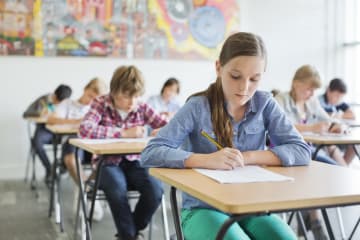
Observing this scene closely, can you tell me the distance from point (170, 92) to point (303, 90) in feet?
6.40

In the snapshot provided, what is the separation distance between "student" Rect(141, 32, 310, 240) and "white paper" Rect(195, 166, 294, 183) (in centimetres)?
3

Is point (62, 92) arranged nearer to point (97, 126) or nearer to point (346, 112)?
point (97, 126)

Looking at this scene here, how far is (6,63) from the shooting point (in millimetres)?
4676

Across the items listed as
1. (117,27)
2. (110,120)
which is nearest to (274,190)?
(110,120)

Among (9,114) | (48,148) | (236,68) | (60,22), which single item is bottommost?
(48,148)

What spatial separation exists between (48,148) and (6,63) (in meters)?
0.97

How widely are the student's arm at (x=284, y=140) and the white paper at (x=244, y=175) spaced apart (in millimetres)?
114

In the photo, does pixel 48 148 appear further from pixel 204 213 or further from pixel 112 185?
pixel 204 213

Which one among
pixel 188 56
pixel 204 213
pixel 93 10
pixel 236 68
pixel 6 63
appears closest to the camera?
pixel 204 213

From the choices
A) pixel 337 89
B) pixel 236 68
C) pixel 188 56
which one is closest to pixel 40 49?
pixel 188 56

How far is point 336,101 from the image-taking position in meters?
4.15

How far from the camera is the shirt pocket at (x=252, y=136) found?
150cm

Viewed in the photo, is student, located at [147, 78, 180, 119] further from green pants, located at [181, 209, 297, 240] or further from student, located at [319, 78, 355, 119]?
green pants, located at [181, 209, 297, 240]

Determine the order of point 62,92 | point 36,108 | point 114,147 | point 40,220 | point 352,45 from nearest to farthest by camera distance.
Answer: point 114,147, point 40,220, point 62,92, point 36,108, point 352,45
